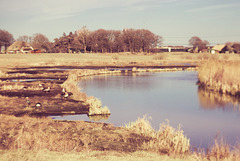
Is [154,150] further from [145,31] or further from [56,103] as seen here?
[145,31]

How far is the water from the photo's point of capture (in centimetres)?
1405

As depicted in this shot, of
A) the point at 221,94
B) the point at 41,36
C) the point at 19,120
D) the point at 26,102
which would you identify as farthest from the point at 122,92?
the point at 41,36

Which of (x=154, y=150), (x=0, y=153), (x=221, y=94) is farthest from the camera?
(x=221, y=94)

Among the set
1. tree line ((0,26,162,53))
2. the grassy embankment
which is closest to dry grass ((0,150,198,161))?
the grassy embankment

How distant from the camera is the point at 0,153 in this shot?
27.1 feet

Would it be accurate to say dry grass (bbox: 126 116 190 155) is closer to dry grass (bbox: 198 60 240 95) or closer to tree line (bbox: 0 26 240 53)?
dry grass (bbox: 198 60 240 95)

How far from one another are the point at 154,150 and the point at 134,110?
9.62 m

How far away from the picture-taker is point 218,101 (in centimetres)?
2192

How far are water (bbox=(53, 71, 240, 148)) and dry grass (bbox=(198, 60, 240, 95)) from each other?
133 cm

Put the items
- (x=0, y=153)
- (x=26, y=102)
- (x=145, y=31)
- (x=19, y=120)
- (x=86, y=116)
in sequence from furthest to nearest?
(x=145, y=31) → (x=26, y=102) → (x=86, y=116) → (x=19, y=120) → (x=0, y=153)

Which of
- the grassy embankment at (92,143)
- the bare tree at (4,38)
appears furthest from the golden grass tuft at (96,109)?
the bare tree at (4,38)

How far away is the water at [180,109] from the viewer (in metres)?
14.1

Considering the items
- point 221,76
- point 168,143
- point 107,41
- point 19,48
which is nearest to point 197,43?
point 107,41

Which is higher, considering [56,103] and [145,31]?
[145,31]
